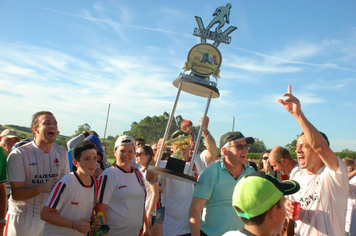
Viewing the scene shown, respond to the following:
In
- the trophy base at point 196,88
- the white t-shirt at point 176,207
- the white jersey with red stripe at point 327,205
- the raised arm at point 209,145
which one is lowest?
the white t-shirt at point 176,207

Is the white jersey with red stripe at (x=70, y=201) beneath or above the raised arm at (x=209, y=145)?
beneath

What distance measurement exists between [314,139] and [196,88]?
5.81ft

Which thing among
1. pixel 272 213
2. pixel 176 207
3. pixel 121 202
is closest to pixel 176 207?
pixel 176 207

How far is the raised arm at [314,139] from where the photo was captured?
2.78 m

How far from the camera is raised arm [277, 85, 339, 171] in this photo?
9.11 feet

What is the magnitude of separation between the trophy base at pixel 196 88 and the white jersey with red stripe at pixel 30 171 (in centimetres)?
194

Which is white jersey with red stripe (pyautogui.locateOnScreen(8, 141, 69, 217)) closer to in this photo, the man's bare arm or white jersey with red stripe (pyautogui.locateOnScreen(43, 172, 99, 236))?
the man's bare arm

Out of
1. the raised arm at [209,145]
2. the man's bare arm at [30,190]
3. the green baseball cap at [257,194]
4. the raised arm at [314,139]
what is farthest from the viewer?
the raised arm at [209,145]

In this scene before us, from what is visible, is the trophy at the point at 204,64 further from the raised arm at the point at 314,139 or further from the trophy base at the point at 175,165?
the raised arm at the point at 314,139

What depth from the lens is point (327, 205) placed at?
9.53 ft

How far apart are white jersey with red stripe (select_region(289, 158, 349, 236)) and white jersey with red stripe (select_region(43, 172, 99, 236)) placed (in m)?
2.38

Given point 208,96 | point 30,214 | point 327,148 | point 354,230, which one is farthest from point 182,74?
point 354,230

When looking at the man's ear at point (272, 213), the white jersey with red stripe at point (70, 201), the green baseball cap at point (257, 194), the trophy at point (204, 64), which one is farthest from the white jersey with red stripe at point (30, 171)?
the man's ear at point (272, 213)

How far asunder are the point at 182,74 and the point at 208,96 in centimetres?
49
